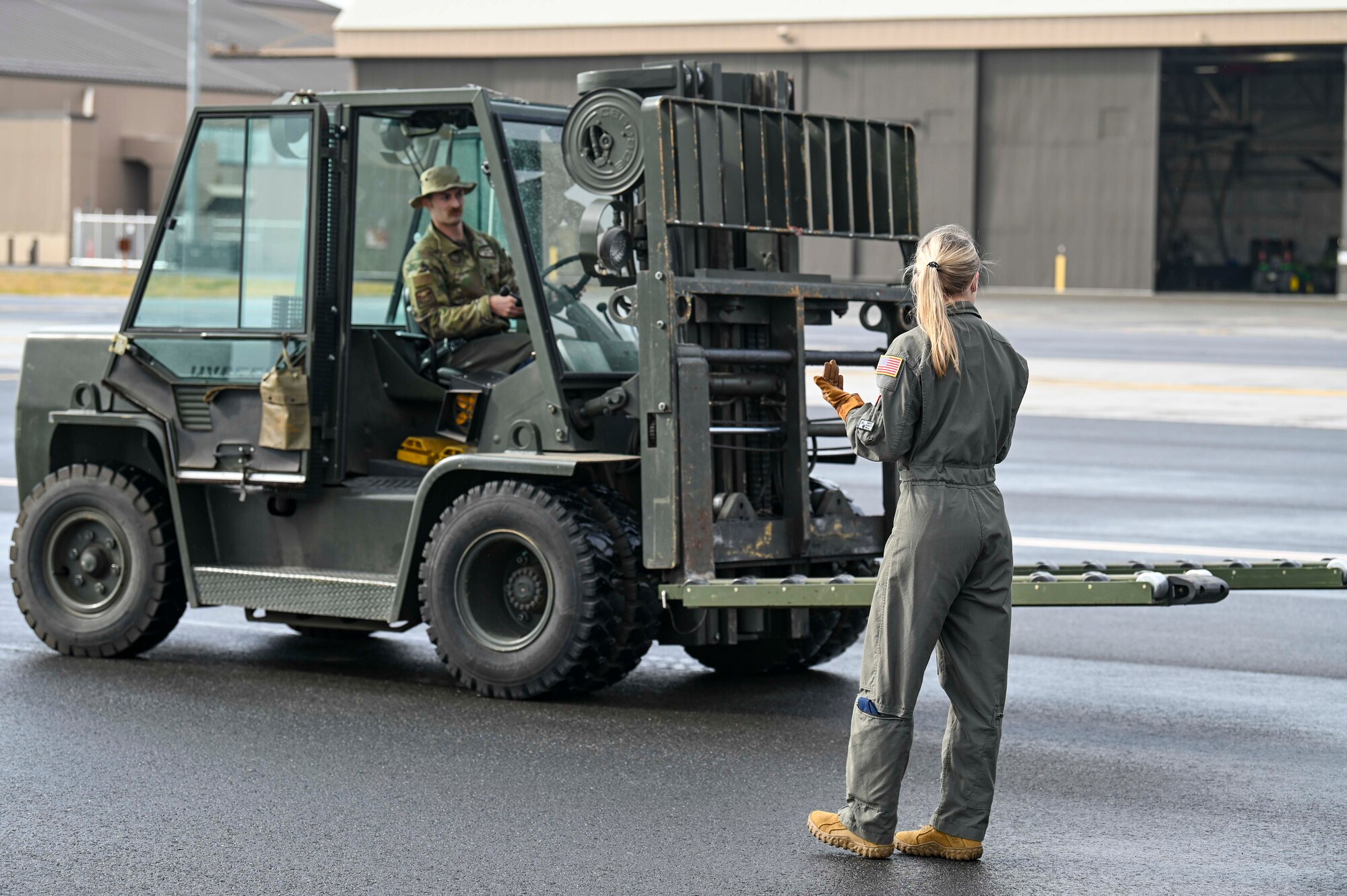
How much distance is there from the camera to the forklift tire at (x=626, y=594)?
7340 mm

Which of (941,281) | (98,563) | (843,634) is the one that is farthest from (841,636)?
(98,563)

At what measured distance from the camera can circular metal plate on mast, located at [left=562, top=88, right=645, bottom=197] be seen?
23.4 ft

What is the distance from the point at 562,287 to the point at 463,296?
1.62ft

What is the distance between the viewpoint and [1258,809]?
6.13m

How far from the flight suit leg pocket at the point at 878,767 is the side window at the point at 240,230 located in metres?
3.51

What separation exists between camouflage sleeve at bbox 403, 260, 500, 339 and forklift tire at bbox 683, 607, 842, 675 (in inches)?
63.3

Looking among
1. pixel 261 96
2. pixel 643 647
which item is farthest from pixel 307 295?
pixel 261 96

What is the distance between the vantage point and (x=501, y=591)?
7676 mm

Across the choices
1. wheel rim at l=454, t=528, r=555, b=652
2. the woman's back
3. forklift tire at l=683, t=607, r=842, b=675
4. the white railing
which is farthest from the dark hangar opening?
the woman's back

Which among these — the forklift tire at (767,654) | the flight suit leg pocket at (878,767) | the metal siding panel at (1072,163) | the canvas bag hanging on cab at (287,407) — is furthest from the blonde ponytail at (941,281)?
the metal siding panel at (1072,163)

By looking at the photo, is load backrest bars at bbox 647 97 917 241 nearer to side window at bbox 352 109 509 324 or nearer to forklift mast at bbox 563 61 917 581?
forklift mast at bbox 563 61 917 581

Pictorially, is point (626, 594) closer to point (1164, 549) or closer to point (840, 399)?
point (840, 399)

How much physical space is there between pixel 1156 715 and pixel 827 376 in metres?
2.54

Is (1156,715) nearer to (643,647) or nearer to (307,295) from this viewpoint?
(643,647)
